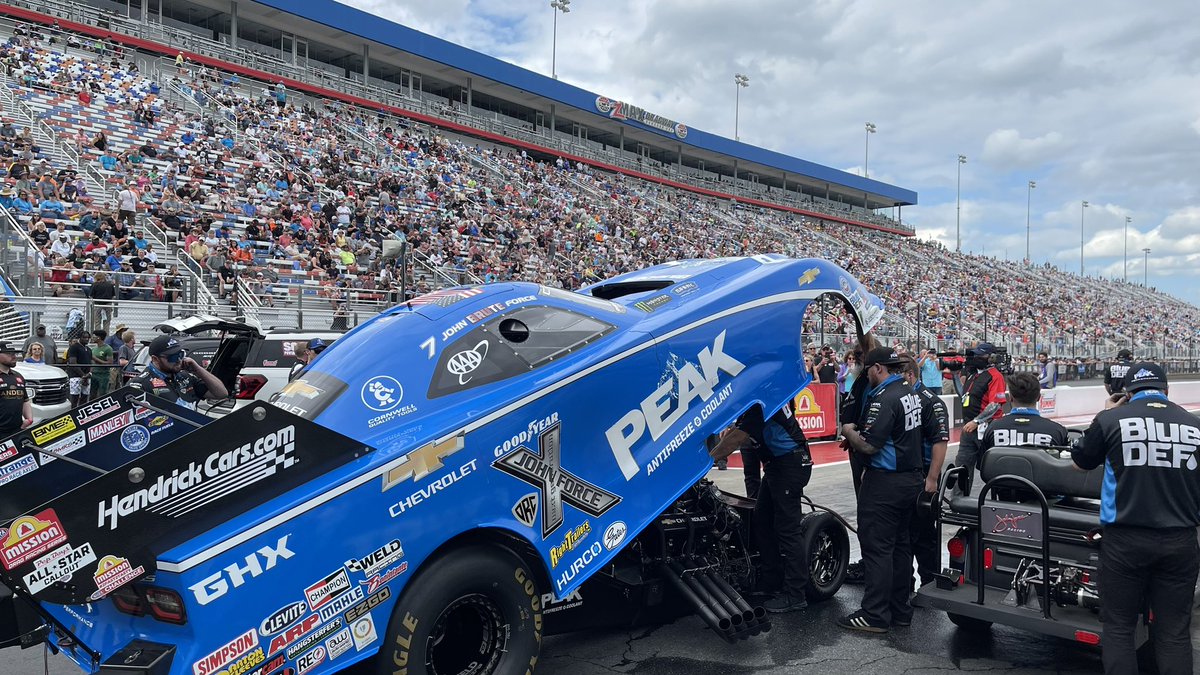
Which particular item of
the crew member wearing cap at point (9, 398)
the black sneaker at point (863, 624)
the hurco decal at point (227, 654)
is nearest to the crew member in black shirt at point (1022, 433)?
the black sneaker at point (863, 624)

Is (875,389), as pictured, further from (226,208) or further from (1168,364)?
(1168,364)

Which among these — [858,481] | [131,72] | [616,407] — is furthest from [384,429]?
[131,72]

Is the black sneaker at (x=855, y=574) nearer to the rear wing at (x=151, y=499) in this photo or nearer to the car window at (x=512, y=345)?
the car window at (x=512, y=345)

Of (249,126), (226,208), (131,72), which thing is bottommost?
(226,208)

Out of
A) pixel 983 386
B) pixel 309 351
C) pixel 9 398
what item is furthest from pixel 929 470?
pixel 309 351

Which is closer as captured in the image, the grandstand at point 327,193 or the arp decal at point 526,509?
the arp decal at point 526,509

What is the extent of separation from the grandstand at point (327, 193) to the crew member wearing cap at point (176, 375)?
13.1ft

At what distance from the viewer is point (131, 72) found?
87.7ft

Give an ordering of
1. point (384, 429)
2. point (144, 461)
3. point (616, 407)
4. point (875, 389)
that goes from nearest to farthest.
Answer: point (144, 461)
point (384, 429)
point (616, 407)
point (875, 389)

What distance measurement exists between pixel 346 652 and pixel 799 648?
9.41 feet

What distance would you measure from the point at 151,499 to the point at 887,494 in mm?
4270

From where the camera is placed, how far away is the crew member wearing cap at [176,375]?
6.69 meters

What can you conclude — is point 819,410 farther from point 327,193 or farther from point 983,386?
point 327,193

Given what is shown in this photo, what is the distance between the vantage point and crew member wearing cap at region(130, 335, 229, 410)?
6.69 m
